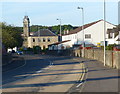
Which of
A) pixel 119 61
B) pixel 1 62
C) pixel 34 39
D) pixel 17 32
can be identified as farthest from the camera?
pixel 34 39

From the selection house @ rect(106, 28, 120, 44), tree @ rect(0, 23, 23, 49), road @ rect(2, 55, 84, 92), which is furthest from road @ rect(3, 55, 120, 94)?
house @ rect(106, 28, 120, 44)

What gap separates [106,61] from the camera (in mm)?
33688

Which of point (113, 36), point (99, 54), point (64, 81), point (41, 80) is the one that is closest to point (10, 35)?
point (113, 36)

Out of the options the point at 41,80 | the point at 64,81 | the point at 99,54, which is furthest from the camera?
the point at 99,54

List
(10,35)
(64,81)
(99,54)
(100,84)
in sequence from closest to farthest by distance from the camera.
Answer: (100,84), (64,81), (99,54), (10,35)

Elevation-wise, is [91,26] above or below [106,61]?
above

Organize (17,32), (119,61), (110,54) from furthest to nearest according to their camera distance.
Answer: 1. (17,32)
2. (110,54)
3. (119,61)

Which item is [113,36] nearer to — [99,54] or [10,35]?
[10,35]

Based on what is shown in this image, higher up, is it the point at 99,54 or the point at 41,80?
the point at 99,54

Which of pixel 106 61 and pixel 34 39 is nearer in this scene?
pixel 106 61

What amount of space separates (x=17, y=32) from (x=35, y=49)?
26501mm

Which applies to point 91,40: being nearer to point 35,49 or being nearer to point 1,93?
point 35,49

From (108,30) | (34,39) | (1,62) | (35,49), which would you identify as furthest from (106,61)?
(34,39)

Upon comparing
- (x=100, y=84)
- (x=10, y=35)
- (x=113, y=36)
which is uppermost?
(x=10, y=35)
